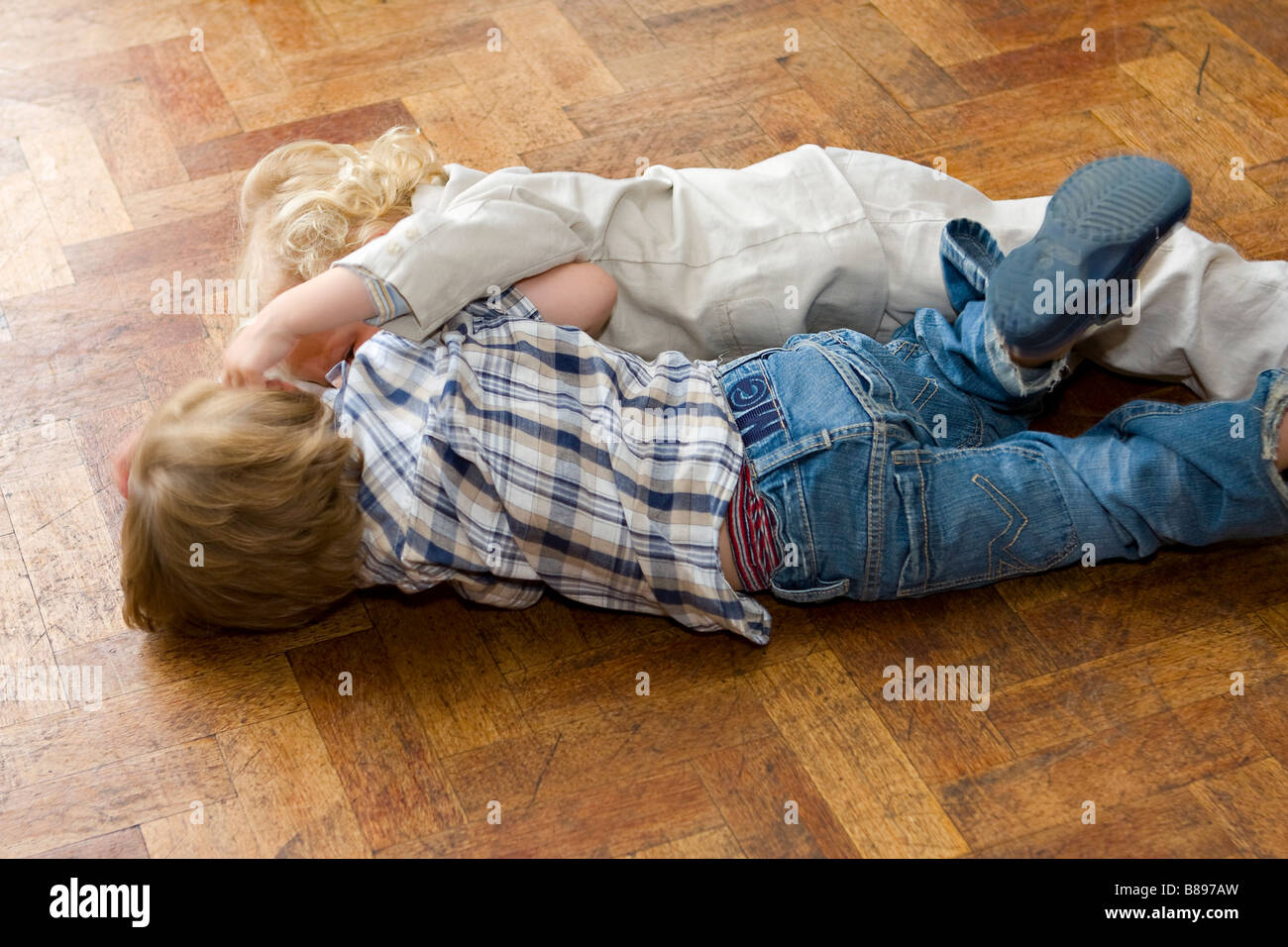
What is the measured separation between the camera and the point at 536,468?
0.99 m

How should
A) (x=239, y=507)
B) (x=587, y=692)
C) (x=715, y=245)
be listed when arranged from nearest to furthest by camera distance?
(x=239, y=507)
(x=587, y=692)
(x=715, y=245)

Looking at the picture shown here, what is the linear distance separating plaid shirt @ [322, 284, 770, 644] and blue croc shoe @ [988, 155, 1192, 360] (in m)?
0.25

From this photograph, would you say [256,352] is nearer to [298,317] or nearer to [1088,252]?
[298,317]

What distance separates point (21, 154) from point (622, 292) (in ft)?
2.88

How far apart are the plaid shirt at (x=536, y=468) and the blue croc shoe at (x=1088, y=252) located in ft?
0.82

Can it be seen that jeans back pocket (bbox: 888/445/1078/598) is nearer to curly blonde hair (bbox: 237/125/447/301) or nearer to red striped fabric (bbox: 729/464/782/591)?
red striped fabric (bbox: 729/464/782/591)

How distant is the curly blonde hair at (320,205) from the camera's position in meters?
1.13

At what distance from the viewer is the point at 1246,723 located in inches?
40.0

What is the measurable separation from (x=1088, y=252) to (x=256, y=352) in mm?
657

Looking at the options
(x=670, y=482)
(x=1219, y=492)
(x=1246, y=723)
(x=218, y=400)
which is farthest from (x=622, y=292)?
(x=1246, y=723)

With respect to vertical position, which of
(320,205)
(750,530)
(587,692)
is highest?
(320,205)

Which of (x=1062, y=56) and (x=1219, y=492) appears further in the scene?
(x=1062, y=56)

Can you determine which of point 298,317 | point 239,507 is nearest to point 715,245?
point 298,317
